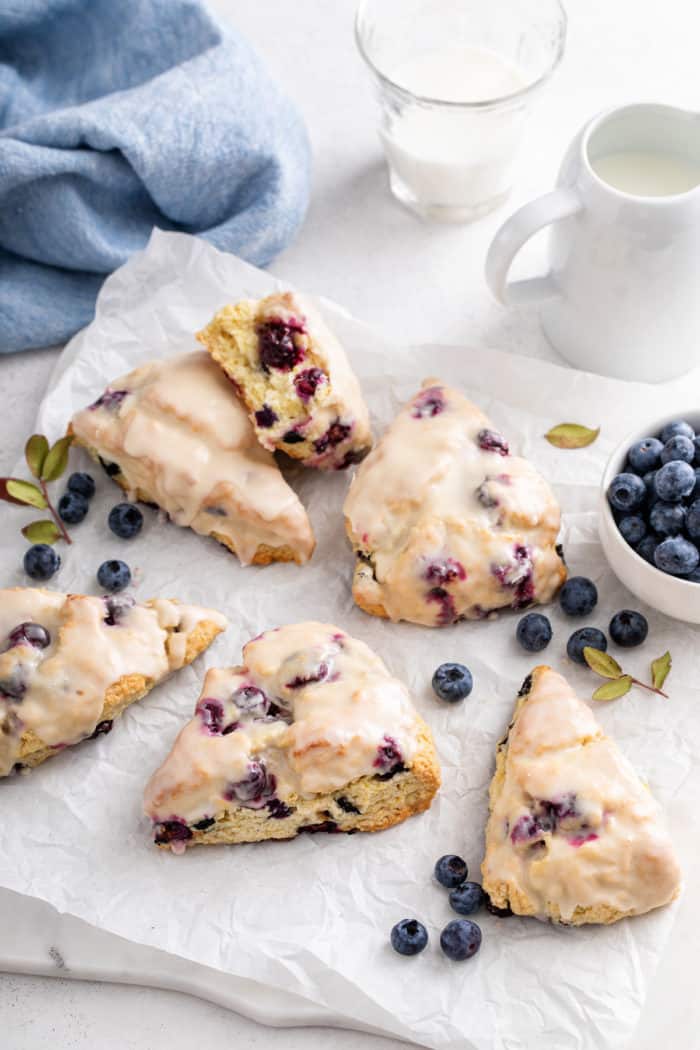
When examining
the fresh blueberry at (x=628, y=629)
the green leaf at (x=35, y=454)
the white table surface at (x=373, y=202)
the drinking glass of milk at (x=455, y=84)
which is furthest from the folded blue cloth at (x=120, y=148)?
the fresh blueberry at (x=628, y=629)

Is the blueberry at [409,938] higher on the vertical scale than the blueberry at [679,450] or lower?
lower

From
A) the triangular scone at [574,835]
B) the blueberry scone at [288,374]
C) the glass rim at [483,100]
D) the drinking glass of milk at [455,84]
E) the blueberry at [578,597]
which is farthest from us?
the drinking glass of milk at [455,84]

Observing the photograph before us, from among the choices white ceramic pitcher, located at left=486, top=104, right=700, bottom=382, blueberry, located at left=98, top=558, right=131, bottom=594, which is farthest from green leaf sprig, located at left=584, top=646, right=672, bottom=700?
blueberry, located at left=98, top=558, right=131, bottom=594

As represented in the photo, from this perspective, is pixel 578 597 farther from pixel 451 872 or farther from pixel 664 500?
pixel 451 872

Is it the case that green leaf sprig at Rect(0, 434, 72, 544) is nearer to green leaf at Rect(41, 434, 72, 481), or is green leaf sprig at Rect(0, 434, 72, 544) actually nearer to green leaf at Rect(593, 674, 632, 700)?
green leaf at Rect(41, 434, 72, 481)

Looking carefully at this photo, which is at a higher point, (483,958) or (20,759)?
(20,759)

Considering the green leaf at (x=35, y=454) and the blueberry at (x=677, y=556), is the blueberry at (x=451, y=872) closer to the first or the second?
the blueberry at (x=677, y=556)

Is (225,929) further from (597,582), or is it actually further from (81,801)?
(597,582)

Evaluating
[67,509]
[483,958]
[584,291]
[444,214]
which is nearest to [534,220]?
[584,291]
